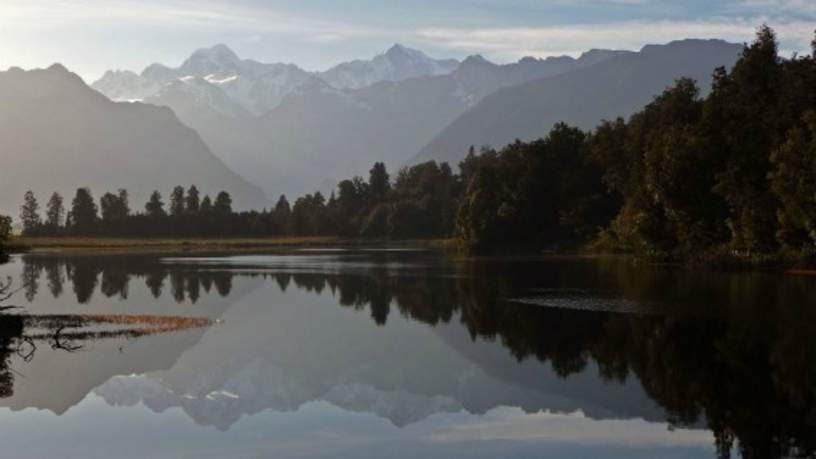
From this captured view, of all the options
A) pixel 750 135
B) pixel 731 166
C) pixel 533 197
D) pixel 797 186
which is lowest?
pixel 533 197

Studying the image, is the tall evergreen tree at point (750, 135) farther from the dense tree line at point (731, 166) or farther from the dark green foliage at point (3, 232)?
the dark green foliage at point (3, 232)

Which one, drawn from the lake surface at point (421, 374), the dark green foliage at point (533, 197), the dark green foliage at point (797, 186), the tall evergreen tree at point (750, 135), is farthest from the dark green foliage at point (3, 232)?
the dark green foliage at point (533, 197)

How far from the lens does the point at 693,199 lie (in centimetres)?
12081

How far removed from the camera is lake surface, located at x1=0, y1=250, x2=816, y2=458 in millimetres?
32625

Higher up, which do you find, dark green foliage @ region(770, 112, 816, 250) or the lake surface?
dark green foliage @ region(770, 112, 816, 250)

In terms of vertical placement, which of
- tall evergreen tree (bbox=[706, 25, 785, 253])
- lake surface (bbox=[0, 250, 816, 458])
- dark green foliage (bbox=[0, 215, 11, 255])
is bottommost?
lake surface (bbox=[0, 250, 816, 458])

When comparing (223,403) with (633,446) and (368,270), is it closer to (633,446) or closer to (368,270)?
(633,446)

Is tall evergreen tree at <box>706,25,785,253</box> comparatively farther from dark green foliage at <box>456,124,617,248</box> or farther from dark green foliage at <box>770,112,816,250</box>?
dark green foliage at <box>456,124,617,248</box>

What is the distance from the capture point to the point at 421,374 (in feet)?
157

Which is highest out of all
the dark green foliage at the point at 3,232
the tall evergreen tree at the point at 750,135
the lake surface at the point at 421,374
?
the tall evergreen tree at the point at 750,135

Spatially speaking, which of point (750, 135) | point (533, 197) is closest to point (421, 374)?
point (750, 135)

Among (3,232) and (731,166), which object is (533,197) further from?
(3,232)

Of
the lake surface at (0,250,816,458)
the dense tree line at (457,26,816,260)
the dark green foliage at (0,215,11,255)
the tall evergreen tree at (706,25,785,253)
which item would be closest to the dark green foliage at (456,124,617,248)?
the dense tree line at (457,26,816,260)

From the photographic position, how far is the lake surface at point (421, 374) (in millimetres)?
32625
